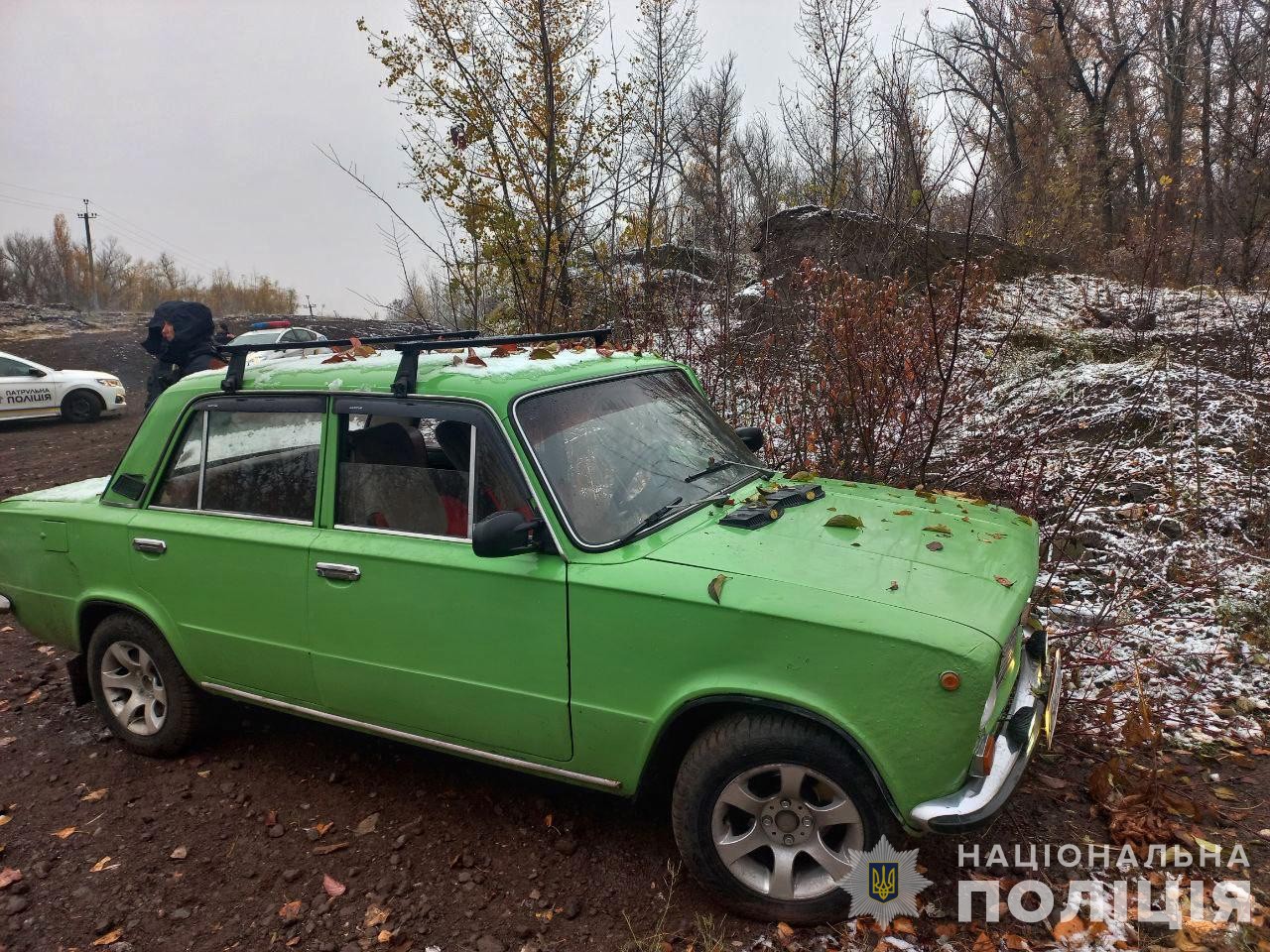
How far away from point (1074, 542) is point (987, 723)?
3984 millimetres

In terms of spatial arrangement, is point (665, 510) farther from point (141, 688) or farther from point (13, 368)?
point (13, 368)

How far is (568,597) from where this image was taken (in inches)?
105

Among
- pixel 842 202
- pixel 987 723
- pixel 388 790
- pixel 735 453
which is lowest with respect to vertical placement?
pixel 388 790

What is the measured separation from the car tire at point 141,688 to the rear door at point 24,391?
42.8 feet

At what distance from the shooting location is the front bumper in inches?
87.9

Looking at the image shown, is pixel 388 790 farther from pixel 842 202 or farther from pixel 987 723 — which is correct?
pixel 842 202

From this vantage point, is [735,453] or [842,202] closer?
[735,453]

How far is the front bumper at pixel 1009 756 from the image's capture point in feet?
7.32

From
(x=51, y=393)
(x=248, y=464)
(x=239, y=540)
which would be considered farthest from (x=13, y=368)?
(x=239, y=540)

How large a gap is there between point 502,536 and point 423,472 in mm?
715

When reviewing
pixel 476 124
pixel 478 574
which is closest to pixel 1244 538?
pixel 478 574

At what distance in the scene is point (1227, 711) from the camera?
3844 millimetres

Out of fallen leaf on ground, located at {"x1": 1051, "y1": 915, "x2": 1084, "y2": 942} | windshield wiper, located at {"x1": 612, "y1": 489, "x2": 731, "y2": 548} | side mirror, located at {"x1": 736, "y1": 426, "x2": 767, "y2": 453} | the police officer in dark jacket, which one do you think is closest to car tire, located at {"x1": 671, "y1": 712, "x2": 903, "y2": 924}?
fallen leaf on ground, located at {"x1": 1051, "y1": 915, "x2": 1084, "y2": 942}

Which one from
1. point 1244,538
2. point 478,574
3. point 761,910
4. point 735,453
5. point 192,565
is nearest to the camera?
point 761,910
